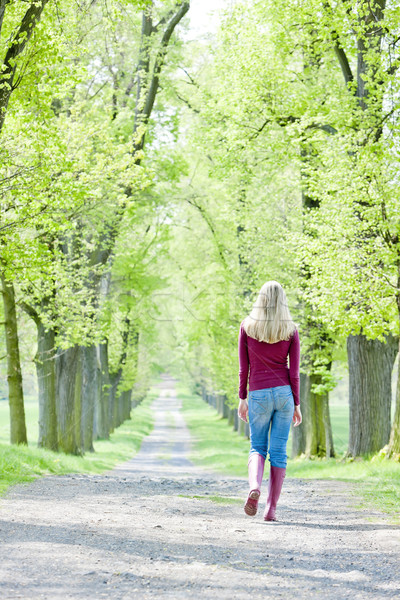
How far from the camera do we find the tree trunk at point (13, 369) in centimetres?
1650

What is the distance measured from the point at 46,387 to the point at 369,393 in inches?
303

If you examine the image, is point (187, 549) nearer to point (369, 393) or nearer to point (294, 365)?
point (294, 365)

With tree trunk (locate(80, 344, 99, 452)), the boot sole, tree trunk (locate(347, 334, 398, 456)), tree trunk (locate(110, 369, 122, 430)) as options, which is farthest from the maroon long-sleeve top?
tree trunk (locate(110, 369, 122, 430))

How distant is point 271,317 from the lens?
6.38 meters

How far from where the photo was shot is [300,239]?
14633mm

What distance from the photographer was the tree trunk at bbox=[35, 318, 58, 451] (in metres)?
17.5

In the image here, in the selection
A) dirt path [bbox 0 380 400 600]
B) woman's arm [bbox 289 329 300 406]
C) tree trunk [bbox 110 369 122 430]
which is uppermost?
woman's arm [bbox 289 329 300 406]

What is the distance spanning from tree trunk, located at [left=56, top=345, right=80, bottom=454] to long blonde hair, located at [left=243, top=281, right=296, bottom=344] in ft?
42.9

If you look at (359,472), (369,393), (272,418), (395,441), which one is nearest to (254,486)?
(272,418)

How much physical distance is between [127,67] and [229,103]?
18.2 ft

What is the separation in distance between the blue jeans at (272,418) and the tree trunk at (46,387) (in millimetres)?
11484

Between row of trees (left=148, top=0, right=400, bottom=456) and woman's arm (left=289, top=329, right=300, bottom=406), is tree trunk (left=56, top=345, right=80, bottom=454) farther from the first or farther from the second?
woman's arm (left=289, top=329, right=300, bottom=406)

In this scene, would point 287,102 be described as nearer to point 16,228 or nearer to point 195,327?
point 16,228

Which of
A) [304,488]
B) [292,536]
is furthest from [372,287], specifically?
[292,536]
